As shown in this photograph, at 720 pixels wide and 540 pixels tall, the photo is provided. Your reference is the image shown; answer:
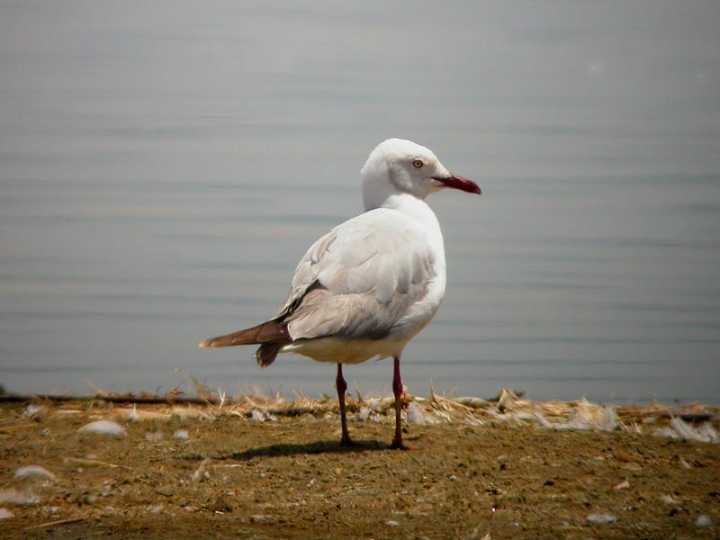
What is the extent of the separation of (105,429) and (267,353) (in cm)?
113

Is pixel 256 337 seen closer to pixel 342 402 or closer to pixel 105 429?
pixel 342 402

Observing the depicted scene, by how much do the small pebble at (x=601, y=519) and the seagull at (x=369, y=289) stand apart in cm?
128

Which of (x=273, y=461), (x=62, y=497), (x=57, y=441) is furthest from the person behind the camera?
(x=57, y=441)

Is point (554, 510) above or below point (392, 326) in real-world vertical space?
below

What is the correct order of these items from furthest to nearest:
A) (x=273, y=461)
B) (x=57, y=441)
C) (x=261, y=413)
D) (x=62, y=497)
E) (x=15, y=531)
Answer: (x=261, y=413) < (x=57, y=441) < (x=273, y=461) < (x=62, y=497) < (x=15, y=531)

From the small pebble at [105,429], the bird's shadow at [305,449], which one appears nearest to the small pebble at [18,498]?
the bird's shadow at [305,449]

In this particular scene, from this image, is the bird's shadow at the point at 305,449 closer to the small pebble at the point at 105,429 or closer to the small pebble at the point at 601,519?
the small pebble at the point at 105,429

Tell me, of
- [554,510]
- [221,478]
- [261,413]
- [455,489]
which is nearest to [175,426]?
[261,413]

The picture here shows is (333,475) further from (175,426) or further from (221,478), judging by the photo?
(175,426)

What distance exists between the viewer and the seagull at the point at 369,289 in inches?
247

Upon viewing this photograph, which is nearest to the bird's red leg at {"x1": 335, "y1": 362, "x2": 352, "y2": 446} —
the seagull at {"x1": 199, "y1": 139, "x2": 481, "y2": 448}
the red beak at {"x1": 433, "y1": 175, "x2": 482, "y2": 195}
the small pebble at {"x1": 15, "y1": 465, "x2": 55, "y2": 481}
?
the seagull at {"x1": 199, "y1": 139, "x2": 481, "y2": 448}

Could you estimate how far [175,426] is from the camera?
7047 mm

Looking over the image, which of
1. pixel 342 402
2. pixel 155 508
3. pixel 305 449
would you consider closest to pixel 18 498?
pixel 155 508

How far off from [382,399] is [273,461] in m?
1.37
